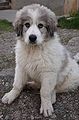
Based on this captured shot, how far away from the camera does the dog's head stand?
3982mm

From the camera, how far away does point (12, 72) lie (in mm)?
5363

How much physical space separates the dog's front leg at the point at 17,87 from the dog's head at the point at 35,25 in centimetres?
49

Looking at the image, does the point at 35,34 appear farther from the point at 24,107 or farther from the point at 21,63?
the point at 24,107

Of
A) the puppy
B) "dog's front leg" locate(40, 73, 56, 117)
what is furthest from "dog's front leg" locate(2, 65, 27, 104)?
"dog's front leg" locate(40, 73, 56, 117)

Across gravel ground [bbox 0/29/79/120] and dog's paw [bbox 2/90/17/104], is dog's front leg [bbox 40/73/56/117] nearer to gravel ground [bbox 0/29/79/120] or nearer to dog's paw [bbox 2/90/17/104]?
Result: gravel ground [bbox 0/29/79/120]

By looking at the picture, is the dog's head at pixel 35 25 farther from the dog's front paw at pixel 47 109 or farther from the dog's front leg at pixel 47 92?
the dog's front paw at pixel 47 109

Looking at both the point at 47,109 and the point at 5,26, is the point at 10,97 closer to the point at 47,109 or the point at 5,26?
the point at 47,109

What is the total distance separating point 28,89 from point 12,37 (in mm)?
3345

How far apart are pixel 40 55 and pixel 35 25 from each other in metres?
0.44

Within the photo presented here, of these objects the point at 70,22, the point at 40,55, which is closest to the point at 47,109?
the point at 40,55

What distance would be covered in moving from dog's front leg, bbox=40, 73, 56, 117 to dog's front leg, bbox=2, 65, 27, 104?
0.33m

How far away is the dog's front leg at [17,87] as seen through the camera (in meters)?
4.45

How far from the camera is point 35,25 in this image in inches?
157

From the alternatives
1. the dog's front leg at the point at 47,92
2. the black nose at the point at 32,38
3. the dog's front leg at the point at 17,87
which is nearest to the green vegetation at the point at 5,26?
the dog's front leg at the point at 17,87
